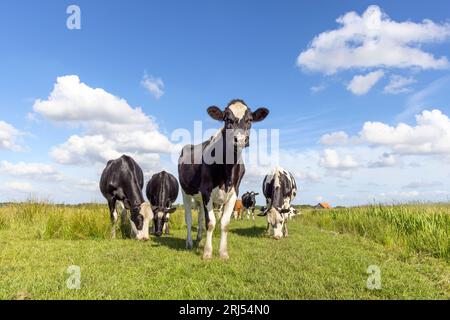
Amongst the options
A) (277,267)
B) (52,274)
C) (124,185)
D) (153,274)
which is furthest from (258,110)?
(124,185)

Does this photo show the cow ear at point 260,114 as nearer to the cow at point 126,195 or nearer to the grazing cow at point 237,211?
the cow at point 126,195

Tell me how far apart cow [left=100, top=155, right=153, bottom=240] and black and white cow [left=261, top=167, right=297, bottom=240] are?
4.28m

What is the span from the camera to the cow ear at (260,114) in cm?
794

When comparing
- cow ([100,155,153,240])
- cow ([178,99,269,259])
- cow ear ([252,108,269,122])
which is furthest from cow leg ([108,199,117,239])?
cow ear ([252,108,269,122])

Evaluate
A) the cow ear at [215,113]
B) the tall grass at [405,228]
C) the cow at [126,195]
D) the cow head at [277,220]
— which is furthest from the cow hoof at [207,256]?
the tall grass at [405,228]

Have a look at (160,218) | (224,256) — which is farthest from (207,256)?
(160,218)

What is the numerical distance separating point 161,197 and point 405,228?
8.85 metres

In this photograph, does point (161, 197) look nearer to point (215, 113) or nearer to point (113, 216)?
point (113, 216)

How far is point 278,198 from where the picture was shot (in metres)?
13.5

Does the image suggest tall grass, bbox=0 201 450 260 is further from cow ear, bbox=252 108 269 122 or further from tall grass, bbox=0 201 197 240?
cow ear, bbox=252 108 269 122

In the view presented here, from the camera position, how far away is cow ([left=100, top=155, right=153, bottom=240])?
1123 cm

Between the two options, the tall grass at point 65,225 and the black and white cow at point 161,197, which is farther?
the black and white cow at point 161,197

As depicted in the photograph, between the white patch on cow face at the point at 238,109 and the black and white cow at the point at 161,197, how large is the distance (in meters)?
6.36
